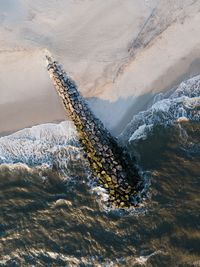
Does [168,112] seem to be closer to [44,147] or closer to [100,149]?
[100,149]

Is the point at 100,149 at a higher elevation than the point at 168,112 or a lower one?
lower

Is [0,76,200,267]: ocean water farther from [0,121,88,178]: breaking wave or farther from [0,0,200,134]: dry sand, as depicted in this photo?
[0,0,200,134]: dry sand

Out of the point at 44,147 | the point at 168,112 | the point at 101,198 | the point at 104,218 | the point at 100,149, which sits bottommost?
the point at 104,218

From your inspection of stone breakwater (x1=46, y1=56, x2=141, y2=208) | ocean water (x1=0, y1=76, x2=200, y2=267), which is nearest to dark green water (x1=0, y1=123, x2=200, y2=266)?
ocean water (x1=0, y1=76, x2=200, y2=267)

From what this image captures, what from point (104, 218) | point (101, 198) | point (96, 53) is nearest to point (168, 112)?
point (96, 53)

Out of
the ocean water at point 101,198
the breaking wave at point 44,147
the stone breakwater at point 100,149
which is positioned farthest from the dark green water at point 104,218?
the stone breakwater at point 100,149

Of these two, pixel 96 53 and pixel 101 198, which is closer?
pixel 101 198

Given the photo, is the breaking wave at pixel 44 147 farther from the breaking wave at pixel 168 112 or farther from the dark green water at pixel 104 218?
the breaking wave at pixel 168 112
